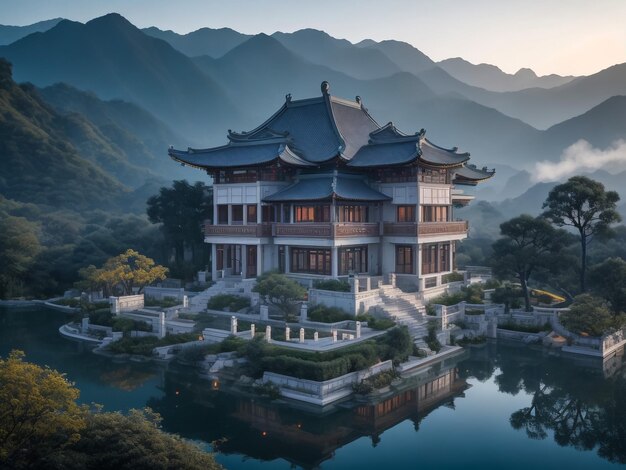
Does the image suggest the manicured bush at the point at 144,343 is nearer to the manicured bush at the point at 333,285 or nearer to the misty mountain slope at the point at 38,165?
the manicured bush at the point at 333,285

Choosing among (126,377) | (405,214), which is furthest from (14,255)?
(405,214)

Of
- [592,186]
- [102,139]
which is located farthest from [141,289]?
[102,139]

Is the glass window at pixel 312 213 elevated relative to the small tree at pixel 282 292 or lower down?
elevated

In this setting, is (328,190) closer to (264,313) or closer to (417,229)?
(417,229)

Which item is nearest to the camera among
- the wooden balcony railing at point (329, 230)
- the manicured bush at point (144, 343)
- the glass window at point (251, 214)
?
the manicured bush at point (144, 343)

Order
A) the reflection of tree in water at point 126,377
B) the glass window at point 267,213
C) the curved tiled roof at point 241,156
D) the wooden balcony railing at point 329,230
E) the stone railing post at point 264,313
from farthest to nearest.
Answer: the glass window at point 267,213 → the curved tiled roof at point 241,156 → the wooden balcony railing at point 329,230 → the stone railing post at point 264,313 → the reflection of tree in water at point 126,377

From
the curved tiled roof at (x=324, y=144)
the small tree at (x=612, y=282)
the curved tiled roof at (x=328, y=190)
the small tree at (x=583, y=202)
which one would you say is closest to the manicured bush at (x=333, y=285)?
the curved tiled roof at (x=328, y=190)

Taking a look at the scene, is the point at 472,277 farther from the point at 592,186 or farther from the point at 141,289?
the point at 141,289

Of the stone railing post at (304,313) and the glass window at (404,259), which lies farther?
the glass window at (404,259)
